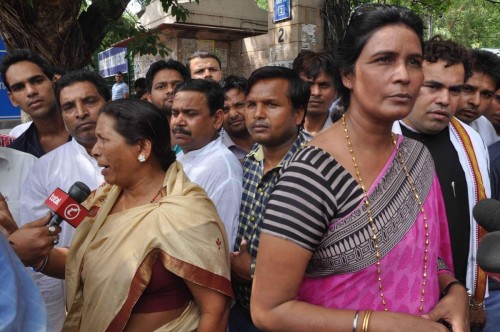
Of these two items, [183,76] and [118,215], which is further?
[183,76]

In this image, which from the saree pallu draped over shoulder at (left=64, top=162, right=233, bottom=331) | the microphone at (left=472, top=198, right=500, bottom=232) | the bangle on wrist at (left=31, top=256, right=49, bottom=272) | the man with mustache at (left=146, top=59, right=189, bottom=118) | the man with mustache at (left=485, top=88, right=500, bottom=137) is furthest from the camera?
the man with mustache at (left=146, top=59, right=189, bottom=118)

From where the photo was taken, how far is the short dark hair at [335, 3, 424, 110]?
139 cm

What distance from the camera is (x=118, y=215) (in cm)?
191

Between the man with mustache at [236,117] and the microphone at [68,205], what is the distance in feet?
6.02

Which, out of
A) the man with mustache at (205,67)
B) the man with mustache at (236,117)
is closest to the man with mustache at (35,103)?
the man with mustache at (236,117)

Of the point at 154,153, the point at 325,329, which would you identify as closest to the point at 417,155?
the point at 325,329

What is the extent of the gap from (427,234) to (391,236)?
17 cm

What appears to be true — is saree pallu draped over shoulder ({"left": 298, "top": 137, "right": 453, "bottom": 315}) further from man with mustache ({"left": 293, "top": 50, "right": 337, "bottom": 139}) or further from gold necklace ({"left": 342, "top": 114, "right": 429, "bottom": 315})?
man with mustache ({"left": 293, "top": 50, "right": 337, "bottom": 139})

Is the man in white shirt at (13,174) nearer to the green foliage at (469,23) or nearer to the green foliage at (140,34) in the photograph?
the green foliage at (140,34)

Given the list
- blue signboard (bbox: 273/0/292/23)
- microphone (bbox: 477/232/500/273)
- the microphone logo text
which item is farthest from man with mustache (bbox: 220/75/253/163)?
blue signboard (bbox: 273/0/292/23)

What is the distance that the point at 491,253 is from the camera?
87 centimetres

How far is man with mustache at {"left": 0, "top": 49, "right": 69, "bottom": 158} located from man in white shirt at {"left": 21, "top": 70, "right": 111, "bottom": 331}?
0.46 metres

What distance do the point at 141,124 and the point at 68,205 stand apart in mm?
453

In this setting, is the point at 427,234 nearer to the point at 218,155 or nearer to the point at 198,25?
the point at 218,155
